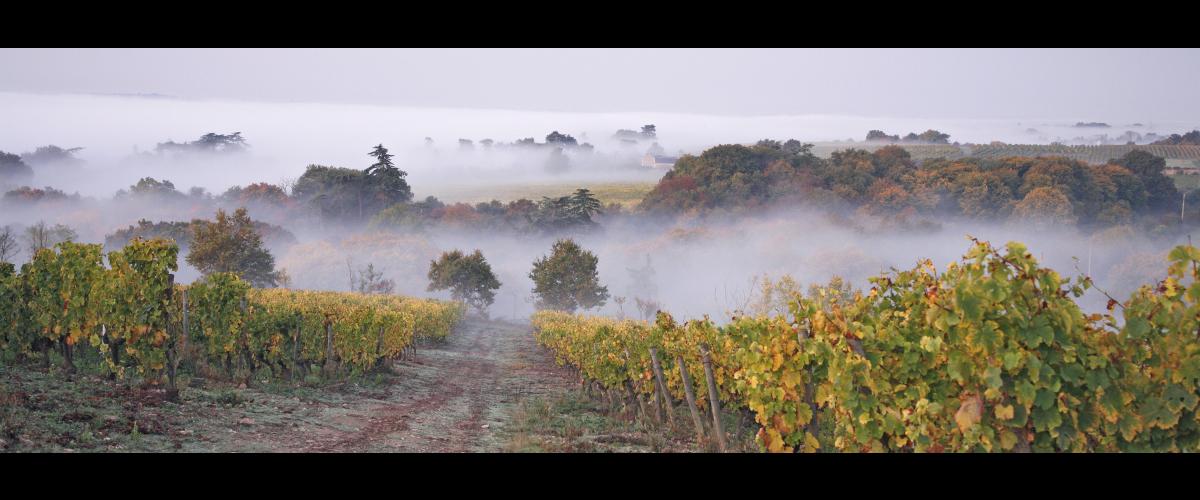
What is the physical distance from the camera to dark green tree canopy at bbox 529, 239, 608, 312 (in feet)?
232

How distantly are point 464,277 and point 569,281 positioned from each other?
8.99 m

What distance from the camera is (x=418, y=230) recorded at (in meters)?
101

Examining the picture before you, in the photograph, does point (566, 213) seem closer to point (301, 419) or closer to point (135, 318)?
point (135, 318)

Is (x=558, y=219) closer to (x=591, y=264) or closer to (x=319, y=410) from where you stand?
(x=591, y=264)

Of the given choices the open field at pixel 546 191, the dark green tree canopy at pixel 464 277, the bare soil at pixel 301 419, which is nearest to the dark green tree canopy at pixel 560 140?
the open field at pixel 546 191

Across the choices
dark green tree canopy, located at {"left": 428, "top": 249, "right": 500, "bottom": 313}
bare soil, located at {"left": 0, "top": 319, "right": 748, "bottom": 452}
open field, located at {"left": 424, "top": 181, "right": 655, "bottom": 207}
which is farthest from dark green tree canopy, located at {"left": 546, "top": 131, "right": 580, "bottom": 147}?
bare soil, located at {"left": 0, "top": 319, "right": 748, "bottom": 452}

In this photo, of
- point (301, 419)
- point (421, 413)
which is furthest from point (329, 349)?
point (301, 419)

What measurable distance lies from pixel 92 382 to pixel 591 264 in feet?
195

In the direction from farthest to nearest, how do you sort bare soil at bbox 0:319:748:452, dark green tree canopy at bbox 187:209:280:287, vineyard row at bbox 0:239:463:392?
1. dark green tree canopy at bbox 187:209:280:287
2. vineyard row at bbox 0:239:463:392
3. bare soil at bbox 0:319:748:452

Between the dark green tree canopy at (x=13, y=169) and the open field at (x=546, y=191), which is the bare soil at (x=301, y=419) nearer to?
the open field at (x=546, y=191)

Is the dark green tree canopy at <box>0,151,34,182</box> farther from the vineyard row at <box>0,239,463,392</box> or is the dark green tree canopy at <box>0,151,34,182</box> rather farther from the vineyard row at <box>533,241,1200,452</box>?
the vineyard row at <box>533,241,1200,452</box>

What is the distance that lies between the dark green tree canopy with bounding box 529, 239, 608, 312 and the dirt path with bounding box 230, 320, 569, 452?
4368 centimetres
